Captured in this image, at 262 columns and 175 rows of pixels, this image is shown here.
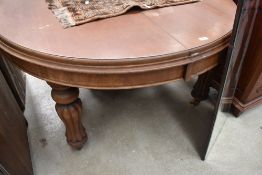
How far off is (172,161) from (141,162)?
0.16 meters

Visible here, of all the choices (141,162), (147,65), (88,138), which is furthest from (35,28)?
(141,162)

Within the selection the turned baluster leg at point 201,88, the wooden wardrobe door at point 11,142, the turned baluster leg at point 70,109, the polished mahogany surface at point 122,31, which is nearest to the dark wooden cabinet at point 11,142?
the wooden wardrobe door at point 11,142

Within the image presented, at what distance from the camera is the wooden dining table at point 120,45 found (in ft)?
2.45

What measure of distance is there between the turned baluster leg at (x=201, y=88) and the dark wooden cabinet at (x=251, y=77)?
17cm

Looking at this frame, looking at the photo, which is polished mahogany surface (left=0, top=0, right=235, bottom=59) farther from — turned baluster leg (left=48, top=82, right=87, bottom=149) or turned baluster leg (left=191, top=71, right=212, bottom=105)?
turned baluster leg (left=191, top=71, right=212, bottom=105)

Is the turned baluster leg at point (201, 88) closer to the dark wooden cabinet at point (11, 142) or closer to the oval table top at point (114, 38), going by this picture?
the oval table top at point (114, 38)

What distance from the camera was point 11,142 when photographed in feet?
3.15

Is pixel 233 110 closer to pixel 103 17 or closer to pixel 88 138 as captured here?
pixel 88 138

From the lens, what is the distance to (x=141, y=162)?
124cm

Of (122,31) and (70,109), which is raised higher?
(122,31)

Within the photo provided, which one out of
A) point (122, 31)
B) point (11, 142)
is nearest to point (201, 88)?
point (122, 31)

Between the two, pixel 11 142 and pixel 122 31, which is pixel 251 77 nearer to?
pixel 122 31

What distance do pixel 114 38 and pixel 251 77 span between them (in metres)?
0.82

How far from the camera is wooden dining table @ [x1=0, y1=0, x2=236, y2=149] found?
0.75 metres
